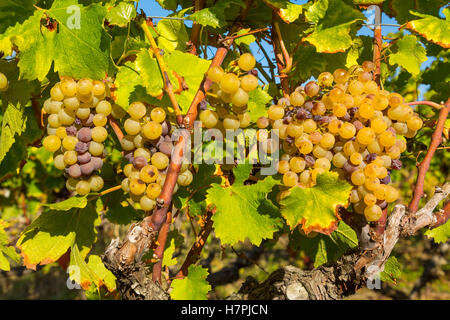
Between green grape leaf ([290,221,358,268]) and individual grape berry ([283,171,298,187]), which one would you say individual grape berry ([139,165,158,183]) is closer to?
individual grape berry ([283,171,298,187])

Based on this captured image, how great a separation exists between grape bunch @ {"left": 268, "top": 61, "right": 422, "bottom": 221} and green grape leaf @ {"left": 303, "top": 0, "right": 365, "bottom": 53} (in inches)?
3.6

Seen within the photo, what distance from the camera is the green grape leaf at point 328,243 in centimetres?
112

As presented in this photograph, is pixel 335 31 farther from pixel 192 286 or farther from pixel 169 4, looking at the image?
pixel 192 286

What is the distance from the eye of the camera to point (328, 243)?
4.16 ft

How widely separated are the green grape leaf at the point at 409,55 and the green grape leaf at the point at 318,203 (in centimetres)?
47

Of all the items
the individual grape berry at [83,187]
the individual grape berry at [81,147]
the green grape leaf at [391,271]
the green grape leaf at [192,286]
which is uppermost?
the individual grape berry at [81,147]

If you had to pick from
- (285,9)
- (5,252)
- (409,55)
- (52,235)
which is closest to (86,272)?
(52,235)

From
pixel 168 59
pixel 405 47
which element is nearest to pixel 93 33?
pixel 168 59

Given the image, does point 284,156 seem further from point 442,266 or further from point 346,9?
point 442,266

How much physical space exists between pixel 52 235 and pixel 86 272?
16 cm

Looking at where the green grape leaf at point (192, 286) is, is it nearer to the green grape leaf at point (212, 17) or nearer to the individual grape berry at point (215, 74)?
the individual grape berry at point (215, 74)

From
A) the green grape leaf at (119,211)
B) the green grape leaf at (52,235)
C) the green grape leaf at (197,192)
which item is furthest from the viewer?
the green grape leaf at (119,211)

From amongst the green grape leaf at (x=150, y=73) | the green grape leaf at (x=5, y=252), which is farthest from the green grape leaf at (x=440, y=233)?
the green grape leaf at (x=5, y=252)

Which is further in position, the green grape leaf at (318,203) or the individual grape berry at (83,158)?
the individual grape berry at (83,158)
